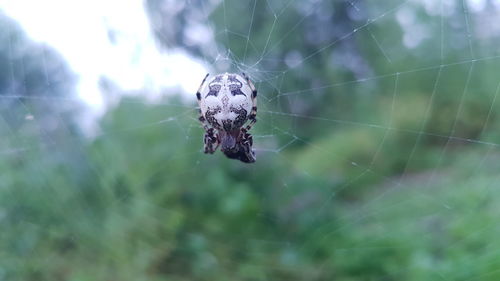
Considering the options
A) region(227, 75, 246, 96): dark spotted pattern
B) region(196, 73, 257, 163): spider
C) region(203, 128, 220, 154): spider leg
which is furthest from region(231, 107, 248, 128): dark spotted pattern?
region(203, 128, 220, 154): spider leg

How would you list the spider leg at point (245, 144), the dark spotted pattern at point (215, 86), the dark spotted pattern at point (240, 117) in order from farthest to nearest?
the spider leg at point (245, 144)
the dark spotted pattern at point (240, 117)
the dark spotted pattern at point (215, 86)

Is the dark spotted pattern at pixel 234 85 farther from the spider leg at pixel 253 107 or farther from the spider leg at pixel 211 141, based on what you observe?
the spider leg at pixel 211 141

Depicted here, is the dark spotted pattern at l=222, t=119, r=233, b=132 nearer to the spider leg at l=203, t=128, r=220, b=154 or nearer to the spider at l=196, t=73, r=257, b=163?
the spider at l=196, t=73, r=257, b=163

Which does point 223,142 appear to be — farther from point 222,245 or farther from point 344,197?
point 344,197

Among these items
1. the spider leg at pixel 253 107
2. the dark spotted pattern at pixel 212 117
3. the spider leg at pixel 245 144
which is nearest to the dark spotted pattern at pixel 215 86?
the dark spotted pattern at pixel 212 117

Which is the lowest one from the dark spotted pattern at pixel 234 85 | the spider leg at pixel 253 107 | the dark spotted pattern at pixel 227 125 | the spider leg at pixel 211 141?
the dark spotted pattern at pixel 227 125

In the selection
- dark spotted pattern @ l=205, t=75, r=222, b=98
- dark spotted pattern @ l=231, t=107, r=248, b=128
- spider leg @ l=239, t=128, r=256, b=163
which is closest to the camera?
dark spotted pattern @ l=205, t=75, r=222, b=98

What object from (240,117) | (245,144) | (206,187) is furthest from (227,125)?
(206,187)

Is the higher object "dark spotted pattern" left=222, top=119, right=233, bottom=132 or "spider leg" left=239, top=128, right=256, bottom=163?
"spider leg" left=239, top=128, right=256, bottom=163

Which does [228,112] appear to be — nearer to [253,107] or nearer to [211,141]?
[253,107]

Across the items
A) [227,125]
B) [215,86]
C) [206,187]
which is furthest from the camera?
[206,187]
